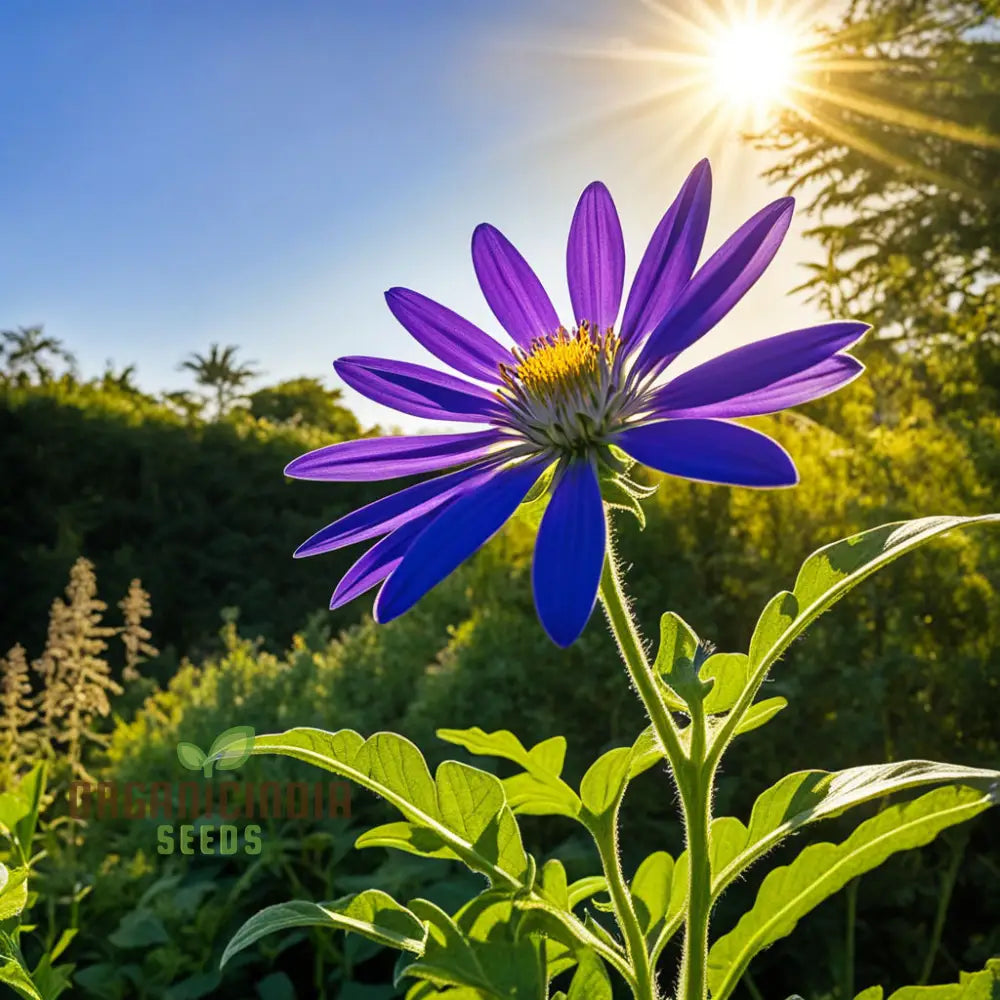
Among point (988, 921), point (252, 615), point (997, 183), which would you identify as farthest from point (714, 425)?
point (997, 183)

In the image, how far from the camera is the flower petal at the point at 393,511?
86 centimetres

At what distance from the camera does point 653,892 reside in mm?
1047

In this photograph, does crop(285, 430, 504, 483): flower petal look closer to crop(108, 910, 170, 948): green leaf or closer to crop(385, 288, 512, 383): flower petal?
crop(385, 288, 512, 383): flower petal

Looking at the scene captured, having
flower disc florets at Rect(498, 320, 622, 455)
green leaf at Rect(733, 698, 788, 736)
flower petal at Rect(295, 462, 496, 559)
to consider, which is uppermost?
flower disc florets at Rect(498, 320, 622, 455)

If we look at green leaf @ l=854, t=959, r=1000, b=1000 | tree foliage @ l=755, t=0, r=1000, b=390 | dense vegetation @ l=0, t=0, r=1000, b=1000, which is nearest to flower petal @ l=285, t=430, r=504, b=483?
green leaf @ l=854, t=959, r=1000, b=1000

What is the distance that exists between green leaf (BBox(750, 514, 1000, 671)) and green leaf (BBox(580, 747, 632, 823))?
156mm

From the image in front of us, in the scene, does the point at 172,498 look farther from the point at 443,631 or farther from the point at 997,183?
the point at 997,183

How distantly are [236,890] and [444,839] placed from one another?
2107 millimetres

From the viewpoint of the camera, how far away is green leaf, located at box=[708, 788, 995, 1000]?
808 mm

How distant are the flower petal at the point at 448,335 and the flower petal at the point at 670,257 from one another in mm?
154

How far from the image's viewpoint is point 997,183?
40.0 ft

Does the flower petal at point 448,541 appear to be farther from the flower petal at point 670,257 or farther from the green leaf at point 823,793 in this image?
the green leaf at point 823,793

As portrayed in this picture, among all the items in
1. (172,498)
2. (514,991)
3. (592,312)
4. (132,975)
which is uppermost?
(172,498)

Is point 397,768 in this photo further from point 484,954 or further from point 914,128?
point 914,128
